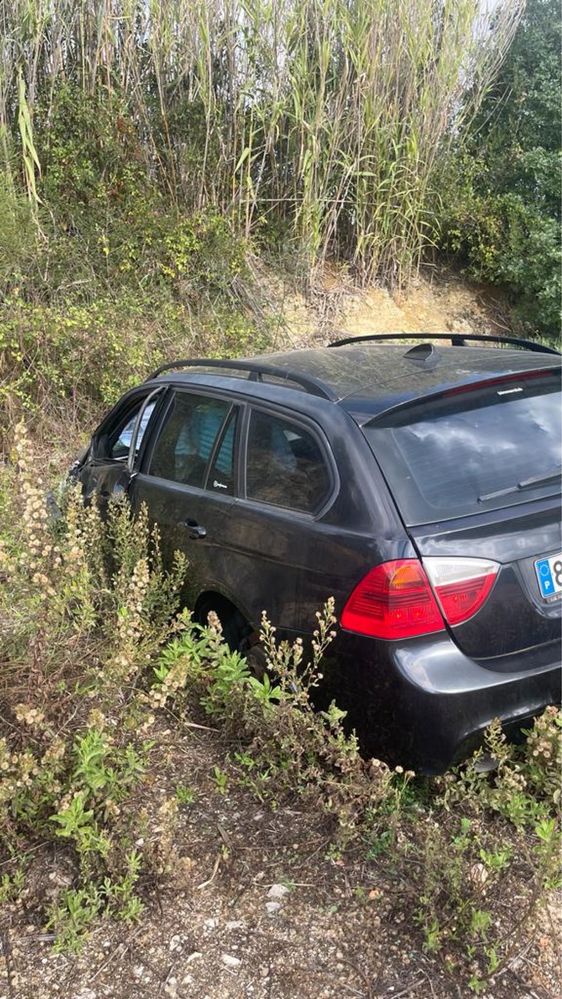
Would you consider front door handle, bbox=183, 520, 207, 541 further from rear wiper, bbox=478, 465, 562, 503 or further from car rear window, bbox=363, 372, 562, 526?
rear wiper, bbox=478, 465, 562, 503

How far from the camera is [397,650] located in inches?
106

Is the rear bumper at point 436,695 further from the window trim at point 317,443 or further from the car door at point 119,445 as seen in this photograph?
Answer: the car door at point 119,445

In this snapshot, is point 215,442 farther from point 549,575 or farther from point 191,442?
point 549,575

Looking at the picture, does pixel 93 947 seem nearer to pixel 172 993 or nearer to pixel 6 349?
pixel 172 993

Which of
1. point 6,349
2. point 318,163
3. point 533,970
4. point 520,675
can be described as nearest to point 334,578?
point 520,675

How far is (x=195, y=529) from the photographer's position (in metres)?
3.69

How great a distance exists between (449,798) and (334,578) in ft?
2.85

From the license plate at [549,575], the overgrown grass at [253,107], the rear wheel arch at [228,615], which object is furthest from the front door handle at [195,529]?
the overgrown grass at [253,107]

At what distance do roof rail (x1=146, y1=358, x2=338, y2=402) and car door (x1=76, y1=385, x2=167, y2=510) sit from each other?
33 cm

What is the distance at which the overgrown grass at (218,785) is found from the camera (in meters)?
2.38

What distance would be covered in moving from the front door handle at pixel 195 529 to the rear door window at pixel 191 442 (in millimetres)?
186

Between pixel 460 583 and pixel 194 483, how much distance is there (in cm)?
160

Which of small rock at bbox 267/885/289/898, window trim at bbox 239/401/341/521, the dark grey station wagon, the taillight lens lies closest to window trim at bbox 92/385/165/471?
the dark grey station wagon

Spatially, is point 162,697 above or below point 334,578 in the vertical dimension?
below
